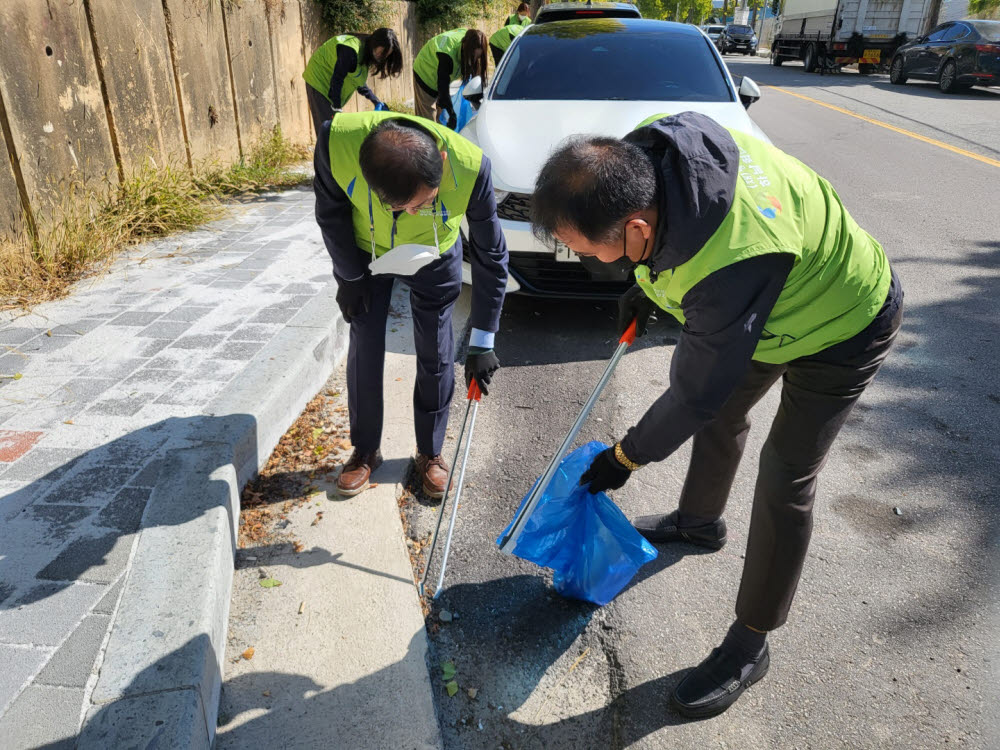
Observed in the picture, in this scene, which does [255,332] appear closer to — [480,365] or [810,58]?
[480,365]

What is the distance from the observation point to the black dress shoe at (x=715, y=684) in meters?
2.16

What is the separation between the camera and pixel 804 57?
→ 1019 inches

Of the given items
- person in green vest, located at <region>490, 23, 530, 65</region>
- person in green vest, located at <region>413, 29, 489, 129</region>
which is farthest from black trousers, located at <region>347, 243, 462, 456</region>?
person in green vest, located at <region>490, 23, 530, 65</region>

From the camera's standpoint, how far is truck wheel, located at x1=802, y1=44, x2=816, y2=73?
961 inches

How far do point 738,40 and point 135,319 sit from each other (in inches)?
1723

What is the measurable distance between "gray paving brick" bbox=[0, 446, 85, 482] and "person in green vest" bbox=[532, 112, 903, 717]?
201 centimetres

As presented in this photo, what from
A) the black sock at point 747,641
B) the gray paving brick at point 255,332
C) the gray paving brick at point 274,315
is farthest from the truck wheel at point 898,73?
the black sock at point 747,641

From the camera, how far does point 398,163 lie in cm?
217

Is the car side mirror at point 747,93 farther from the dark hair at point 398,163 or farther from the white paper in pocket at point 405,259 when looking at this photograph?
the dark hair at point 398,163

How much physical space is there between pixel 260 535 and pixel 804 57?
2840 cm

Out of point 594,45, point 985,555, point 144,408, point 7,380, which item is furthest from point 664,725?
point 594,45

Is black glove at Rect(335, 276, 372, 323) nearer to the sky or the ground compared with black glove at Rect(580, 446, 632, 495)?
nearer to the sky

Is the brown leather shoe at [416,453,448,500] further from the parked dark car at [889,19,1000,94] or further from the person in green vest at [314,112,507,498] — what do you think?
the parked dark car at [889,19,1000,94]

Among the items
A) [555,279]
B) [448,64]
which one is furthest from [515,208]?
[448,64]
